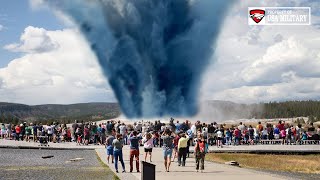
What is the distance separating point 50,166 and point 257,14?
31.8 metres

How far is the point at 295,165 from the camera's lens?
28531 mm

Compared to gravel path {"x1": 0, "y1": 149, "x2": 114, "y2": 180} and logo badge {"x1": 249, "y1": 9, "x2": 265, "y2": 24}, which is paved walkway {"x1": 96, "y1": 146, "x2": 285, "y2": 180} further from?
logo badge {"x1": 249, "y1": 9, "x2": 265, "y2": 24}

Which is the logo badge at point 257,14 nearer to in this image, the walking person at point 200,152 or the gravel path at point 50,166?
the gravel path at point 50,166

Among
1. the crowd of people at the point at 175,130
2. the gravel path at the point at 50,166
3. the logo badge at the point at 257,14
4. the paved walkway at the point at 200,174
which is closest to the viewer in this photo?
the paved walkway at the point at 200,174

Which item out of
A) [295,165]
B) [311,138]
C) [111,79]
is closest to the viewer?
[295,165]

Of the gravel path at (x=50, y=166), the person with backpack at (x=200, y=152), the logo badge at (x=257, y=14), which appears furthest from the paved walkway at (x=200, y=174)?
the logo badge at (x=257, y=14)

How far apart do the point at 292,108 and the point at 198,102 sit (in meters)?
88.4

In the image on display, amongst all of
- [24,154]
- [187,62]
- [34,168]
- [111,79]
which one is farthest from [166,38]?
[34,168]

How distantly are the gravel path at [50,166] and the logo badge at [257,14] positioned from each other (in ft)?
79.4

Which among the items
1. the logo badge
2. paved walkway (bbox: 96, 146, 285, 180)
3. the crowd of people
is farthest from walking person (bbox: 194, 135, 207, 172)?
the logo badge

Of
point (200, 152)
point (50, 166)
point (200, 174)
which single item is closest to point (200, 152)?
point (200, 152)

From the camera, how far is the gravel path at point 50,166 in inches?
824

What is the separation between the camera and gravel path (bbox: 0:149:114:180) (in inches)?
824

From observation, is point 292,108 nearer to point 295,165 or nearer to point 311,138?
point 311,138
